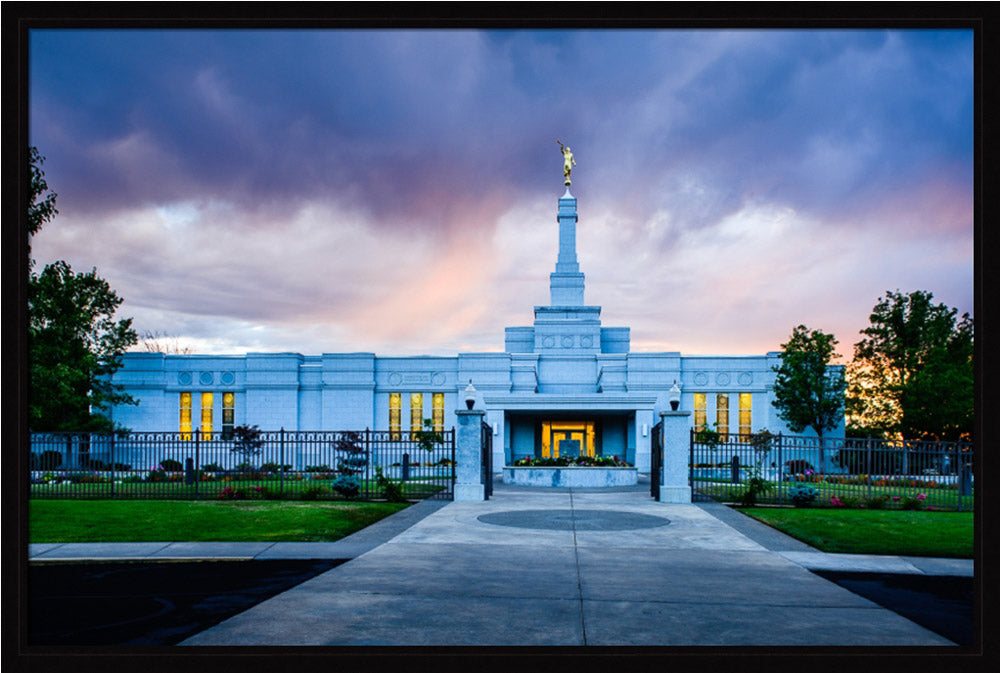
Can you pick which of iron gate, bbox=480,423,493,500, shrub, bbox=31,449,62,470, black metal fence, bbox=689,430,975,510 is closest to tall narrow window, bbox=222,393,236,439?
shrub, bbox=31,449,62,470

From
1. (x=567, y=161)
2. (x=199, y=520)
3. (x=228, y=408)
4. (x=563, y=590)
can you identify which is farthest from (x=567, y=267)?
(x=563, y=590)

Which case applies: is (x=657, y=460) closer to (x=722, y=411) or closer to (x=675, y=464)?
(x=675, y=464)

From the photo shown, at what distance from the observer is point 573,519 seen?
18.7m

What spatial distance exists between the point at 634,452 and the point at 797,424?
1424cm

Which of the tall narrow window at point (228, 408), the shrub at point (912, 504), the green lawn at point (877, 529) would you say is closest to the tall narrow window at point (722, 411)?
the shrub at point (912, 504)

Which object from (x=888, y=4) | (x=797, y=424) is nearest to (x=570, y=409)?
(x=797, y=424)

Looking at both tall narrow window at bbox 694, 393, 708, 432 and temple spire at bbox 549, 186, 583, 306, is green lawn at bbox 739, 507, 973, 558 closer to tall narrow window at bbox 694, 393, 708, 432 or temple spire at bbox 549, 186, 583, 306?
tall narrow window at bbox 694, 393, 708, 432

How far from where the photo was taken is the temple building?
56.0 metres

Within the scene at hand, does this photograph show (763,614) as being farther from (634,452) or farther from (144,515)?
(634,452)

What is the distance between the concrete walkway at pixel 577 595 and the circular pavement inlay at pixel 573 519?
1.50 feet

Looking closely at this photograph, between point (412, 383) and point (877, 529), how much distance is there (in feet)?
142

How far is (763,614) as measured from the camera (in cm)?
848

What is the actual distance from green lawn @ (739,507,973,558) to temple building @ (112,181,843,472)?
33032 millimetres

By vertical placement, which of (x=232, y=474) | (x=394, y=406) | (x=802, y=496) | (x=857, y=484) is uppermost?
(x=394, y=406)
